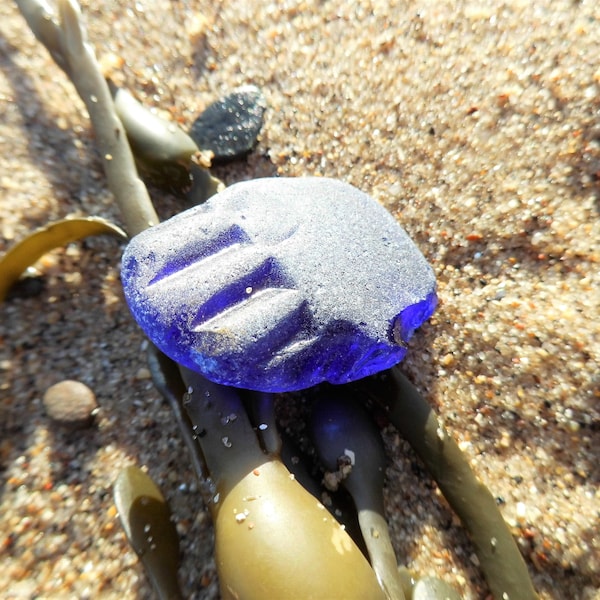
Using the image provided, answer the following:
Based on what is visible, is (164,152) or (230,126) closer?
(164,152)

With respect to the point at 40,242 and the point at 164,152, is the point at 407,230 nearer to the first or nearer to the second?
the point at 164,152

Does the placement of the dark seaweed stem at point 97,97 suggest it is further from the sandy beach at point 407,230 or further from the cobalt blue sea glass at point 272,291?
the cobalt blue sea glass at point 272,291

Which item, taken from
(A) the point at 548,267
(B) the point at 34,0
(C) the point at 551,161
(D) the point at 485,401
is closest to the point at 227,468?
(D) the point at 485,401

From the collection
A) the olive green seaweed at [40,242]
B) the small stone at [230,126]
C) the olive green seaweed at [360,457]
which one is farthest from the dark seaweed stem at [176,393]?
the small stone at [230,126]

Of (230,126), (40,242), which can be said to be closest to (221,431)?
(40,242)

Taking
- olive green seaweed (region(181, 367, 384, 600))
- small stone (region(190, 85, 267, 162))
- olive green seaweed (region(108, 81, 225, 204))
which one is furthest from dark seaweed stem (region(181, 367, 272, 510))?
small stone (region(190, 85, 267, 162))

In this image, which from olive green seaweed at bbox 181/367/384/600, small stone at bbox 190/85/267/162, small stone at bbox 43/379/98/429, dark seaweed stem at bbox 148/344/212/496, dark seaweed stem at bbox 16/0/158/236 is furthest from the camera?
small stone at bbox 190/85/267/162

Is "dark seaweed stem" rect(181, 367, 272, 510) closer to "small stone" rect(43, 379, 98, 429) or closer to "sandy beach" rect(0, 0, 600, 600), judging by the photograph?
"sandy beach" rect(0, 0, 600, 600)
